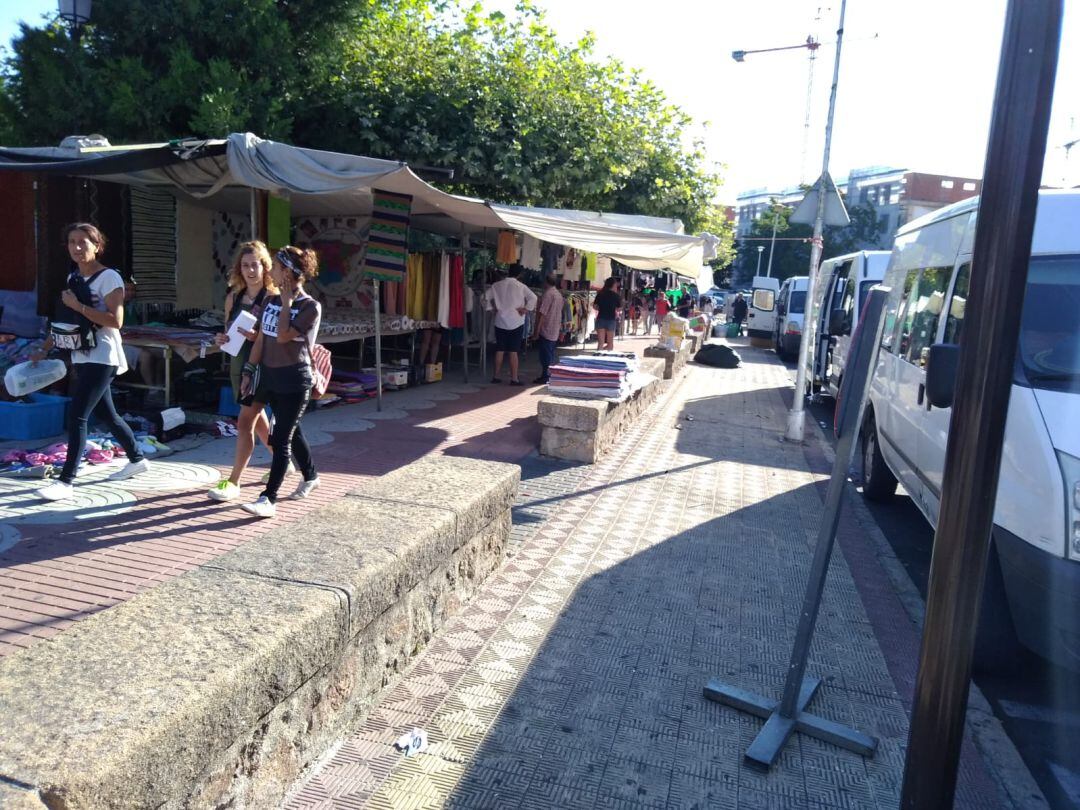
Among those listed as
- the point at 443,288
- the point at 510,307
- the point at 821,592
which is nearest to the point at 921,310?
the point at 821,592

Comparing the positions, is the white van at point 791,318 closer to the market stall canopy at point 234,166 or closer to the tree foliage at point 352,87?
the tree foliage at point 352,87

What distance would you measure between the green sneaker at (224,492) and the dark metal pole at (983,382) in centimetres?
461

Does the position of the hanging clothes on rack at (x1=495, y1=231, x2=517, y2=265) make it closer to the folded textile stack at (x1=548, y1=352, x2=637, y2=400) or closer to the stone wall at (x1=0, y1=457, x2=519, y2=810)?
the folded textile stack at (x1=548, y1=352, x2=637, y2=400)

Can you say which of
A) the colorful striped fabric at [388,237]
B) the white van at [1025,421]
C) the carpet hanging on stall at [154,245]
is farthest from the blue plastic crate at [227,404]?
the white van at [1025,421]

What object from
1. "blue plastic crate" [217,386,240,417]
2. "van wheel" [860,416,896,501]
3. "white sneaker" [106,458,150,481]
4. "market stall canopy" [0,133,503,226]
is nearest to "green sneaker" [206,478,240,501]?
"white sneaker" [106,458,150,481]

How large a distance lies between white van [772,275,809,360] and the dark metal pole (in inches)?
782

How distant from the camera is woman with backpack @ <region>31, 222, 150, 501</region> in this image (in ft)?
16.6

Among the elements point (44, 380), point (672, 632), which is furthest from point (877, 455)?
point (44, 380)

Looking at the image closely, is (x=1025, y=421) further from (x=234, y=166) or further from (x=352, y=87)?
(x=352, y=87)

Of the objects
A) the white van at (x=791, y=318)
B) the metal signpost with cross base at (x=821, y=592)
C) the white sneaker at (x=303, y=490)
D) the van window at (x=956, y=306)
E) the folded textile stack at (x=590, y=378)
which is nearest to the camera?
the metal signpost with cross base at (x=821, y=592)

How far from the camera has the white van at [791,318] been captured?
71.3ft

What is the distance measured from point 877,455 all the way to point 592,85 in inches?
405

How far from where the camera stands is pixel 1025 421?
145 inches

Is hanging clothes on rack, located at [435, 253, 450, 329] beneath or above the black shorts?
above
